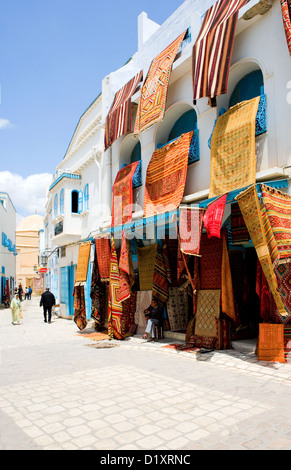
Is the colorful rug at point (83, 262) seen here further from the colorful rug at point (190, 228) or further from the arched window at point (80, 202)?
the colorful rug at point (190, 228)

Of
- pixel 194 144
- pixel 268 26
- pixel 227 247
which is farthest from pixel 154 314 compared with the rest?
pixel 268 26

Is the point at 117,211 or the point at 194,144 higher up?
the point at 194,144

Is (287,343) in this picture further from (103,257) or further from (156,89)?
(156,89)

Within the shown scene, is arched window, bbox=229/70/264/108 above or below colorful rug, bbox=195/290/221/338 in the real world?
above

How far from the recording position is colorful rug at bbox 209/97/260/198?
22.1 ft

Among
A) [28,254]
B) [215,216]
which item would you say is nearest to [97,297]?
[215,216]

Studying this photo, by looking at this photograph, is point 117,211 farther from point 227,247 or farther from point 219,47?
point 219,47

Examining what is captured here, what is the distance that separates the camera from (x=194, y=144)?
27.5 feet

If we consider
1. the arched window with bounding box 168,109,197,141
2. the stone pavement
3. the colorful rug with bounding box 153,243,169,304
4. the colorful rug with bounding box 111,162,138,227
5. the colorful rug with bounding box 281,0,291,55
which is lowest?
the stone pavement

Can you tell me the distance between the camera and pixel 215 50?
7.44 meters

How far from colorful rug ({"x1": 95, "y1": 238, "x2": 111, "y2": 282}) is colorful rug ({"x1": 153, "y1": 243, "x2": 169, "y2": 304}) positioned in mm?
1657

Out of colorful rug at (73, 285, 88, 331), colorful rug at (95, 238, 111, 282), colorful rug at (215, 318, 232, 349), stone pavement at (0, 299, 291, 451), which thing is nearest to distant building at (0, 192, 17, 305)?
colorful rug at (73, 285, 88, 331)

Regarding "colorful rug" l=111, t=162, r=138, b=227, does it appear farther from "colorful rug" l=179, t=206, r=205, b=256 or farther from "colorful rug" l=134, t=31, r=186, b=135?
"colorful rug" l=179, t=206, r=205, b=256

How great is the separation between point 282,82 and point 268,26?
1231 millimetres
